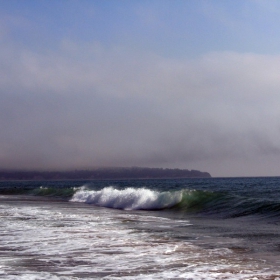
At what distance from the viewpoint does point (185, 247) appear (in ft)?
37.5

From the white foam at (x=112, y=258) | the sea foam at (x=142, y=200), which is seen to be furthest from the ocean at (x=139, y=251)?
the sea foam at (x=142, y=200)

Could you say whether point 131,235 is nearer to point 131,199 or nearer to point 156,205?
point 156,205

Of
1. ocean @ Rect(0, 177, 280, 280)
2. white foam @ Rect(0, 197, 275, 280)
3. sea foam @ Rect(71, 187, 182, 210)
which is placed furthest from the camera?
sea foam @ Rect(71, 187, 182, 210)

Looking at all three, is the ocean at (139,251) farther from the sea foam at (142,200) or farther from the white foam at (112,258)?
the sea foam at (142,200)

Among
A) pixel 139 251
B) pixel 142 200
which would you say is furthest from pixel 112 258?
pixel 142 200

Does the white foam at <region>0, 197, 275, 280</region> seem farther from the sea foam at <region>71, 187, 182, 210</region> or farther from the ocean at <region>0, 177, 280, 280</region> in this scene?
the sea foam at <region>71, 187, 182, 210</region>

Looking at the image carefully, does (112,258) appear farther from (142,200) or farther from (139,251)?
(142,200)

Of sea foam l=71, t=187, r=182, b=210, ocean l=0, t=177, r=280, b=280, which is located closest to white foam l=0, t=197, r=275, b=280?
ocean l=0, t=177, r=280, b=280

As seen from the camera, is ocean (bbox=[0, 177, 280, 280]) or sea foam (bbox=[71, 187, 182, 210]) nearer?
ocean (bbox=[0, 177, 280, 280])

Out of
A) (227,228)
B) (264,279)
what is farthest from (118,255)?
(227,228)

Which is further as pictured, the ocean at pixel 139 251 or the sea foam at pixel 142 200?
the sea foam at pixel 142 200

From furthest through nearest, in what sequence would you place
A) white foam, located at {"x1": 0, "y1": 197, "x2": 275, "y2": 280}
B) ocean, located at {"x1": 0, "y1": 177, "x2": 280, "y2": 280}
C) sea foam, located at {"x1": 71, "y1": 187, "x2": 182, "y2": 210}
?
sea foam, located at {"x1": 71, "y1": 187, "x2": 182, "y2": 210} → ocean, located at {"x1": 0, "y1": 177, "x2": 280, "y2": 280} → white foam, located at {"x1": 0, "y1": 197, "x2": 275, "y2": 280}

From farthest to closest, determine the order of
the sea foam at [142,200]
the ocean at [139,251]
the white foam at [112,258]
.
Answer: the sea foam at [142,200] < the ocean at [139,251] < the white foam at [112,258]

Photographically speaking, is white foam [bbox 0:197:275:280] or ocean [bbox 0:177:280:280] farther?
ocean [bbox 0:177:280:280]
